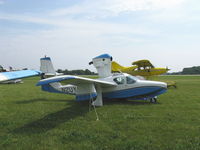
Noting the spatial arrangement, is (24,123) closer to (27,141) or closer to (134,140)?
(27,141)

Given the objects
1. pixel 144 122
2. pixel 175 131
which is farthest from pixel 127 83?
pixel 175 131

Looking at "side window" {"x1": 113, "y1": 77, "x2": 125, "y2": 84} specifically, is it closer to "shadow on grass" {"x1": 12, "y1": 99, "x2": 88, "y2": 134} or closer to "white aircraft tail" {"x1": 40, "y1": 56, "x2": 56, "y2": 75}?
"shadow on grass" {"x1": 12, "y1": 99, "x2": 88, "y2": 134}

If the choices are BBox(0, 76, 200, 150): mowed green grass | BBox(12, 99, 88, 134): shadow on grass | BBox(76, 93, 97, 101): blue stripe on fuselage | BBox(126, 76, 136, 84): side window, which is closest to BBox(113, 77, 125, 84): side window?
BBox(126, 76, 136, 84): side window

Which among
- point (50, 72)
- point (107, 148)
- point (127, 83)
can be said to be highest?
point (50, 72)

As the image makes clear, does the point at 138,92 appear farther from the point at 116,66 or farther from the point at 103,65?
the point at 116,66

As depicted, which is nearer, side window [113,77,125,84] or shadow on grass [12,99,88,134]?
shadow on grass [12,99,88,134]

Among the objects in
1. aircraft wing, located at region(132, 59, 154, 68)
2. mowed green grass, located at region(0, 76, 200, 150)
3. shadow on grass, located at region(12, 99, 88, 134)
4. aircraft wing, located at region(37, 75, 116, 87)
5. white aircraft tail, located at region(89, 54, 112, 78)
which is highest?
aircraft wing, located at region(132, 59, 154, 68)

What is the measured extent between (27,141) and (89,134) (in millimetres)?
1612

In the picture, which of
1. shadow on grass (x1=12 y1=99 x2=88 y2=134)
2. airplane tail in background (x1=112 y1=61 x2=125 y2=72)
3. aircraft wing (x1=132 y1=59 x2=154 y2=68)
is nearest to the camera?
shadow on grass (x1=12 y1=99 x2=88 y2=134)

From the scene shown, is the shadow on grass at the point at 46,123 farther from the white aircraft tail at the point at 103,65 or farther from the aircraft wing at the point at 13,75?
Result: the white aircraft tail at the point at 103,65

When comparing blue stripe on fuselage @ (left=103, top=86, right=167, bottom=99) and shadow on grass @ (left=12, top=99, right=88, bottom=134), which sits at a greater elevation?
blue stripe on fuselage @ (left=103, top=86, right=167, bottom=99)

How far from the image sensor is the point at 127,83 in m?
9.65

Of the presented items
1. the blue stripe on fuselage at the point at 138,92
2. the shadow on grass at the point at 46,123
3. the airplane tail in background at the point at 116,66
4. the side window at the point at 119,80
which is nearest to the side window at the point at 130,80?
the side window at the point at 119,80

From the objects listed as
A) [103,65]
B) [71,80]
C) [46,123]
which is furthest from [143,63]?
[46,123]
